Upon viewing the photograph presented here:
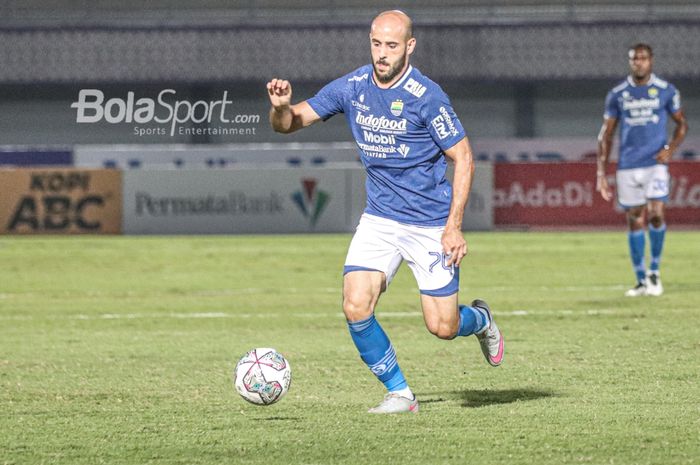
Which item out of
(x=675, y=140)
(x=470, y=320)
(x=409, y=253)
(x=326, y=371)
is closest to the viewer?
(x=409, y=253)

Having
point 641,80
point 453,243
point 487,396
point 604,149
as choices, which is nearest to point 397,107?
point 453,243

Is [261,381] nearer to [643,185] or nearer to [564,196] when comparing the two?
[643,185]

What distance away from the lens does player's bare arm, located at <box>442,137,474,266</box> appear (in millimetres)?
6289

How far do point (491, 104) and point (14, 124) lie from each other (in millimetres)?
12973

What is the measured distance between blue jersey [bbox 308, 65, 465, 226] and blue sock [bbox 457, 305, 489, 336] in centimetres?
56

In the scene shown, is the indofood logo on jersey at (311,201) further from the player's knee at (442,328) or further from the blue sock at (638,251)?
the player's knee at (442,328)

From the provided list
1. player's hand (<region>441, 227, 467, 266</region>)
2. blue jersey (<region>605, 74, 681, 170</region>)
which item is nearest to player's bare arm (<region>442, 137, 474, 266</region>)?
player's hand (<region>441, 227, 467, 266</region>)

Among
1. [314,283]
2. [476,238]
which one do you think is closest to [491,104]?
[476,238]

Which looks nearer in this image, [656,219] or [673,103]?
[673,103]

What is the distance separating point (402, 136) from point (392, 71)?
332 millimetres

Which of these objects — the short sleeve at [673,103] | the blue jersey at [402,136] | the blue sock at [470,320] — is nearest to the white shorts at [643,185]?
the short sleeve at [673,103]

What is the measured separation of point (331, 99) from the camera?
→ 21.9 ft

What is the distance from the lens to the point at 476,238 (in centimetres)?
2127

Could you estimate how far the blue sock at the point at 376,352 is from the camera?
6.54 meters
